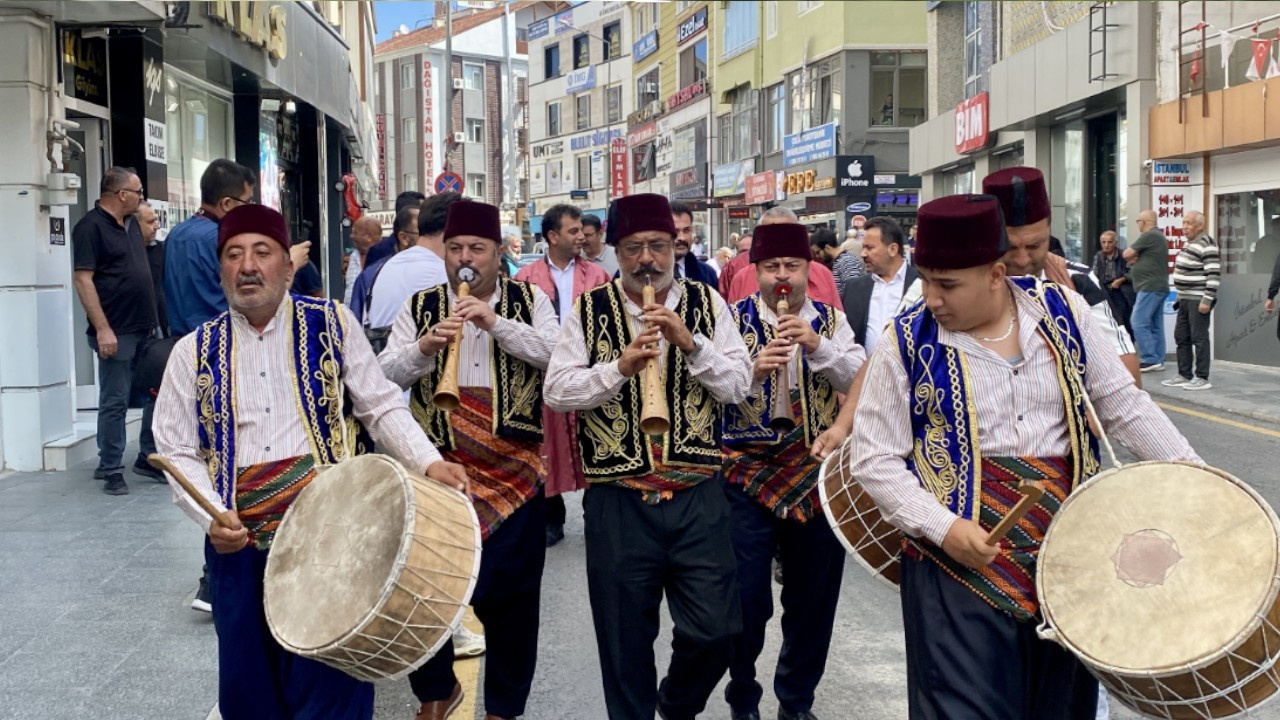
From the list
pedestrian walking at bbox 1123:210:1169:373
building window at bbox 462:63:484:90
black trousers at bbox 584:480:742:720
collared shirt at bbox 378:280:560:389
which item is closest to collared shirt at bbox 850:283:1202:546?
black trousers at bbox 584:480:742:720

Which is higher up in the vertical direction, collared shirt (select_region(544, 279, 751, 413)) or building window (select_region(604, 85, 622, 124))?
building window (select_region(604, 85, 622, 124))

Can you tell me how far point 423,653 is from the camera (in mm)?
3768

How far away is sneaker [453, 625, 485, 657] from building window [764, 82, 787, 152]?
36202 mm

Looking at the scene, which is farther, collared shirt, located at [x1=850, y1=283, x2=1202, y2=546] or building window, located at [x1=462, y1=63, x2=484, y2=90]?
building window, located at [x1=462, y1=63, x2=484, y2=90]

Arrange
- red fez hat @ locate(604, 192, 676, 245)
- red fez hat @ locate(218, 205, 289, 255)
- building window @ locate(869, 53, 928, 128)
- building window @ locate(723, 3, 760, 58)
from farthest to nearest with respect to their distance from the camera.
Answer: building window @ locate(723, 3, 760, 58)
building window @ locate(869, 53, 928, 128)
red fez hat @ locate(604, 192, 676, 245)
red fez hat @ locate(218, 205, 289, 255)

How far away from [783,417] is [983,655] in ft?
6.27

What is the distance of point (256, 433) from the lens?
415 centimetres

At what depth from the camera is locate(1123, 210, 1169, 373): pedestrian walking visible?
1697 centimetres

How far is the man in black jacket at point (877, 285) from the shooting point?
23.1 ft

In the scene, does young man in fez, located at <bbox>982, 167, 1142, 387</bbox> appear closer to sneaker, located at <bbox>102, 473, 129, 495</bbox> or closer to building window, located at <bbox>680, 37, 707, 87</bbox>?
sneaker, located at <bbox>102, 473, 129, 495</bbox>

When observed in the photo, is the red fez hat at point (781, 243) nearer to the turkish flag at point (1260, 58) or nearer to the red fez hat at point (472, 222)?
the red fez hat at point (472, 222)

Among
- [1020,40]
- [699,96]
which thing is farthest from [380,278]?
[699,96]

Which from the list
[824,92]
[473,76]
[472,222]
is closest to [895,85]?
[824,92]

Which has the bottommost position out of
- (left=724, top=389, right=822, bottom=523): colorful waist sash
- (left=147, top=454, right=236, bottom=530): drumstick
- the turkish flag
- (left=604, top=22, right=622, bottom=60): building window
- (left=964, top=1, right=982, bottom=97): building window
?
(left=724, top=389, right=822, bottom=523): colorful waist sash
